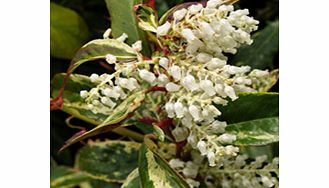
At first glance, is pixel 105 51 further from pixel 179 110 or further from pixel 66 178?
pixel 66 178

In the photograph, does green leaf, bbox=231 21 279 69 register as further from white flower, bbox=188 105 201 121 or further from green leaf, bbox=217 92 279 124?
white flower, bbox=188 105 201 121

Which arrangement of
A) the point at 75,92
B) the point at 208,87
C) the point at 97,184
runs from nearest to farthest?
the point at 208,87 → the point at 75,92 → the point at 97,184

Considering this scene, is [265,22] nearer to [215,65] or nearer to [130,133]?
[130,133]

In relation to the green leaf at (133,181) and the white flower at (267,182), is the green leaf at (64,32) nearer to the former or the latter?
the green leaf at (133,181)

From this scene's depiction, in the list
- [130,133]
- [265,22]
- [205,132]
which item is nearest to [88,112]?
[130,133]

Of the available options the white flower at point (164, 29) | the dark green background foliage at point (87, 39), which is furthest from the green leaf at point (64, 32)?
the white flower at point (164, 29)

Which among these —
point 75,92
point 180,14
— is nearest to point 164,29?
point 180,14
